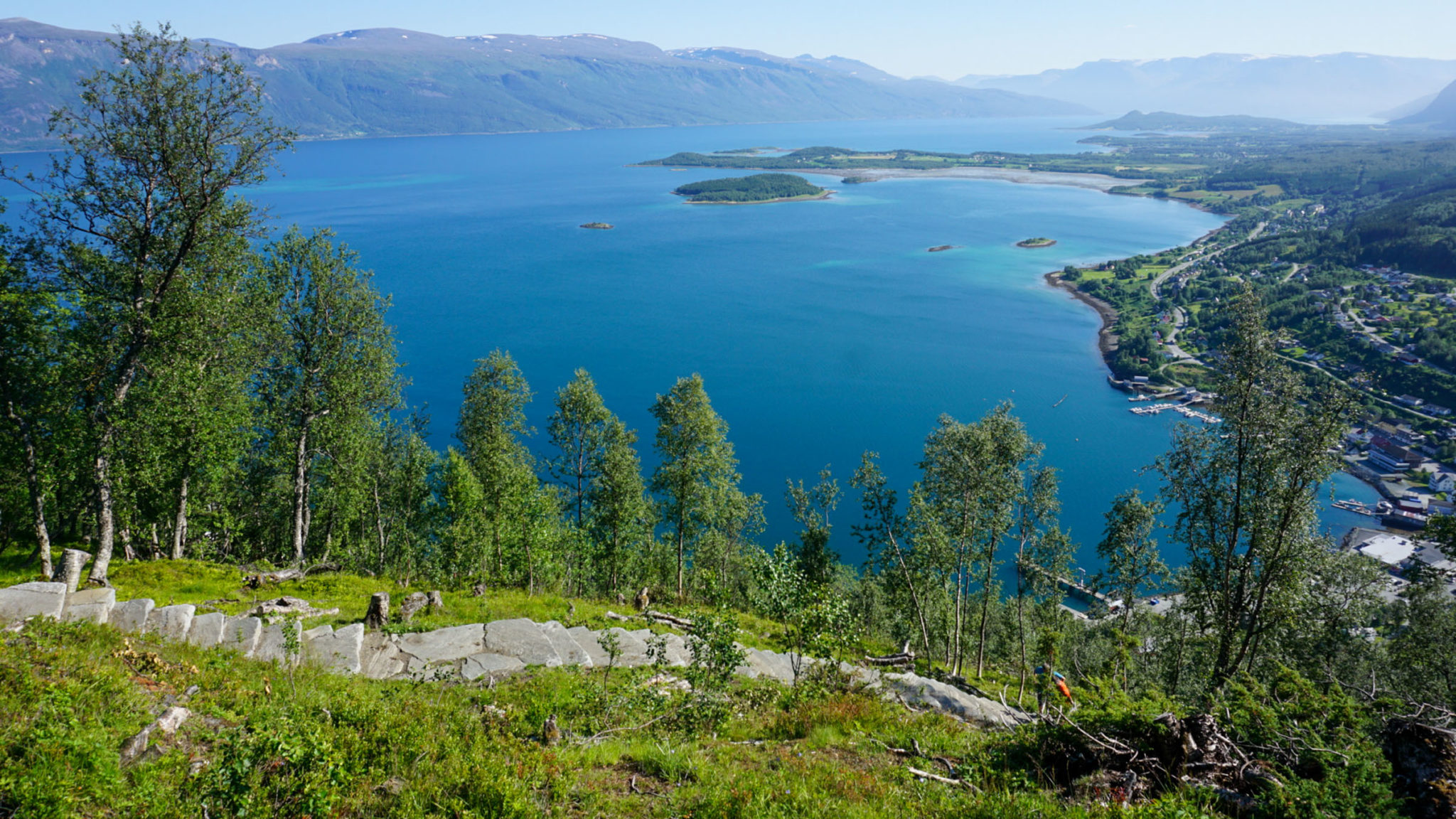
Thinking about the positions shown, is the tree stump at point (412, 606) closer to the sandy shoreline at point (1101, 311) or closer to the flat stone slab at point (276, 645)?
the flat stone slab at point (276, 645)

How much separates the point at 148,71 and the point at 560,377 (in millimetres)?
58658

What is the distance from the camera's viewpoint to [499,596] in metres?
17.9

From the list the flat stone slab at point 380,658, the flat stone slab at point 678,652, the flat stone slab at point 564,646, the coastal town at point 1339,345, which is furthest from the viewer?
the coastal town at point 1339,345

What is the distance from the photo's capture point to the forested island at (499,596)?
7.62 metres

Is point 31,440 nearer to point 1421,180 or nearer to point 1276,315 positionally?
point 1276,315

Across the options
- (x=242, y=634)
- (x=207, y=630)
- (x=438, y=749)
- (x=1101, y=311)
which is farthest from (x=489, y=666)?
(x=1101, y=311)

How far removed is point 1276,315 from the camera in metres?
96.5

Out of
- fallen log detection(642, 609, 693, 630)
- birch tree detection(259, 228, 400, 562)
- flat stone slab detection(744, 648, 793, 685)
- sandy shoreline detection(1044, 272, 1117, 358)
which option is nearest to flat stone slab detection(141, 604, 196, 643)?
birch tree detection(259, 228, 400, 562)

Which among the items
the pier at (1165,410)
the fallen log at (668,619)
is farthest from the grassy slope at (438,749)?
the pier at (1165,410)

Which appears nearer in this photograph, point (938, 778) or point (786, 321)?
point (938, 778)

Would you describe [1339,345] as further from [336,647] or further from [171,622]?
[171,622]

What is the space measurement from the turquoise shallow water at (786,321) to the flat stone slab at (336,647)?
30401 millimetres

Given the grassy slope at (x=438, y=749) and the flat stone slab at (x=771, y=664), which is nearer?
the grassy slope at (x=438, y=749)

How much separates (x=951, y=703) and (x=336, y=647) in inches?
473
